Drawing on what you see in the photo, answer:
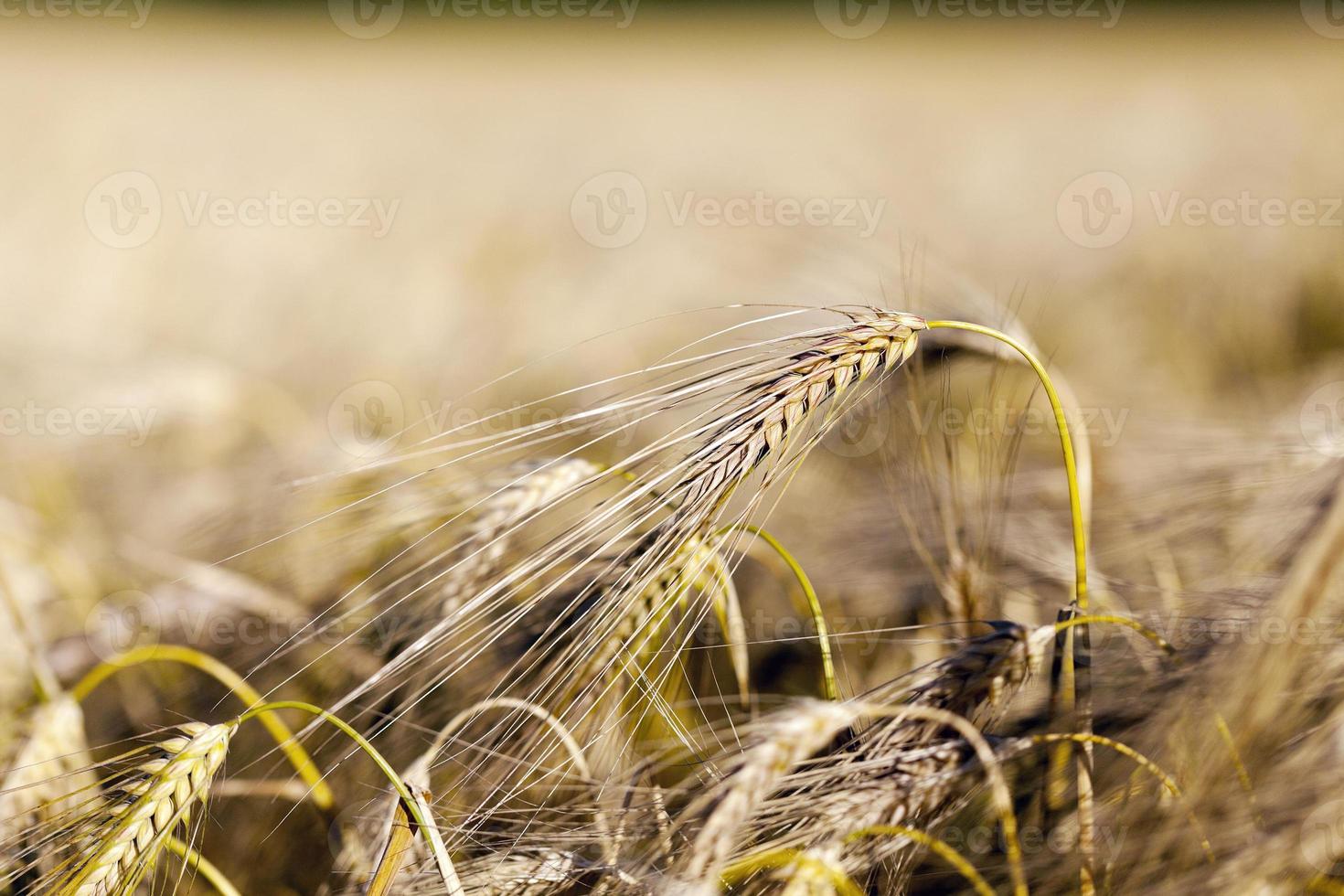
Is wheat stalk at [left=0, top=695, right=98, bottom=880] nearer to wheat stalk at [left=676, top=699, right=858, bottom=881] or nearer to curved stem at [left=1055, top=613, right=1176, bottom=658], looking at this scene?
wheat stalk at [left=676, top=699, right=858, bottom=881]

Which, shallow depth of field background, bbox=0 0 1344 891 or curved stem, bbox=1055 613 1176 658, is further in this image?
shallow depth of field background, bbox=0 0 1344 891

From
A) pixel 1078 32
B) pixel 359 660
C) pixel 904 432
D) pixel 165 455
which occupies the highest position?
pixel 1078 32

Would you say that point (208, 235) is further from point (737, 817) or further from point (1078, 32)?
point (1078, 32)

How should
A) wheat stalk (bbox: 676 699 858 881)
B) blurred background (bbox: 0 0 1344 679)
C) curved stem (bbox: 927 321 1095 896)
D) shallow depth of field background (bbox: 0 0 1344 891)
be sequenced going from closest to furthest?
1. wheat stalk (bbox: 676 699 858 881)
2. curved stem (bbox: 927 321 1095 896)
3. shallow depth of field background (bbox: 0 0 1344 891)
4. blurred background (bbox: 0 0 1344 679)

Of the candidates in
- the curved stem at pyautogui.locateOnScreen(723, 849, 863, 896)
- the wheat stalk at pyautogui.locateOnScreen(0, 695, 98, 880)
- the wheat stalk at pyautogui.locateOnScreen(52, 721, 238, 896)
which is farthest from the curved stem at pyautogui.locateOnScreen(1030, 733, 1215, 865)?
the wheat stalk at pyautogui.locateOnScreen(0, 695, 98, 880)

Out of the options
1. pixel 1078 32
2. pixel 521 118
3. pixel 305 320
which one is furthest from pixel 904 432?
pixel 1078 32

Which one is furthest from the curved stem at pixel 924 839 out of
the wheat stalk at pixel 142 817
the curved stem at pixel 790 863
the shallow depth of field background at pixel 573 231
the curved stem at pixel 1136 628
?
the shallow depth of field background at pixel 573 231

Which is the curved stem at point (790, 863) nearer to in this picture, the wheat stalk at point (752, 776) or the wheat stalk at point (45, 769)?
the wheat stalk at point (752, 776)

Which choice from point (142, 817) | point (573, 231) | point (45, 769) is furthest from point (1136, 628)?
point (573, 231)
